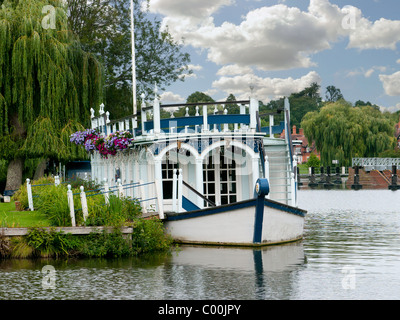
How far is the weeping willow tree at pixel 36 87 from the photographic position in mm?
30312

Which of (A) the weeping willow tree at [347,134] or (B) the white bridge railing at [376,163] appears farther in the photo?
(A) the weeping willow tree at [347,134]

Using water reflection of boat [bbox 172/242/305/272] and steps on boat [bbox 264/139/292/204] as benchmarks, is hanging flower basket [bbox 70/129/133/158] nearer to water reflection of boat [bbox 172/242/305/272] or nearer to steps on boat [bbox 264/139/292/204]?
water reflection of boat [bbox 172/242/305/272]

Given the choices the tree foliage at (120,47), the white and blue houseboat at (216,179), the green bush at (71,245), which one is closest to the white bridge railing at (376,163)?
the tree foliage at (120,47)

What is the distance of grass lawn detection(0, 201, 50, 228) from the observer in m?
17.2

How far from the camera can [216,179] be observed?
20.5 m

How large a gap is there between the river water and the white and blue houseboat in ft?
1.88

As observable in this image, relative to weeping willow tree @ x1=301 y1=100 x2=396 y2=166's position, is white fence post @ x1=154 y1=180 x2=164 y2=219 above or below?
below

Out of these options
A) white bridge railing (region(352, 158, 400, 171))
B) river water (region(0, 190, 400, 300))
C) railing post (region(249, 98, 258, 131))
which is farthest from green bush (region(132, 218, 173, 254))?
white bridge railing (region(352, 158, 400, 171))

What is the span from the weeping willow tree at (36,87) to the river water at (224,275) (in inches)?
579

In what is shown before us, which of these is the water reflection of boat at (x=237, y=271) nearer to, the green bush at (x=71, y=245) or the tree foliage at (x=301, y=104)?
the green bush at (x=71, y=245)

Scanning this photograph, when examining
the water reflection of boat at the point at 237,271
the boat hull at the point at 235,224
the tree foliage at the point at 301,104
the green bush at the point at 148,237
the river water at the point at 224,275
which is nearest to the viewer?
the river water at the point at 224,275

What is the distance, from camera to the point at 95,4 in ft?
143

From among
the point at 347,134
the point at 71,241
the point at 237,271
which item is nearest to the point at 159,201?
the point at 71,241
